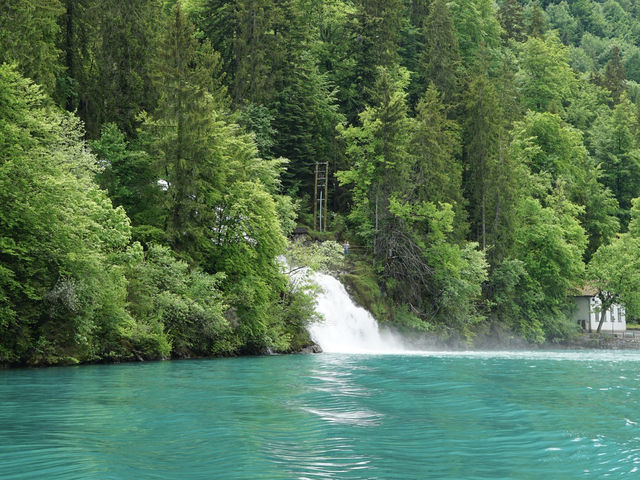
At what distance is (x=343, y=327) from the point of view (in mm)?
44250

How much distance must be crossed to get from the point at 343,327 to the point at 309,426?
2977 cm

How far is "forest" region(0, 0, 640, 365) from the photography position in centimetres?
2631

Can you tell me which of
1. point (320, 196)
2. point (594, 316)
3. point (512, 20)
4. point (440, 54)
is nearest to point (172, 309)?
point (320, 196)

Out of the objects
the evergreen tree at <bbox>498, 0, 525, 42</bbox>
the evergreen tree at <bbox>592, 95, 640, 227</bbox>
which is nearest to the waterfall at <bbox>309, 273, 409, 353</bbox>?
the evergreen tree at <bbox>592, 95, 640, 227</bbox>

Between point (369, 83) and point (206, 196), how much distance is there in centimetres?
3183

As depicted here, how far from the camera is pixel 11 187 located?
24.5 meters

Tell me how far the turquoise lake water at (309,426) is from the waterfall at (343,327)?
55.7ft

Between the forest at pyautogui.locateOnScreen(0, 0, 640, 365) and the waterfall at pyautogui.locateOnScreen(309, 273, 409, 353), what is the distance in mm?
2153

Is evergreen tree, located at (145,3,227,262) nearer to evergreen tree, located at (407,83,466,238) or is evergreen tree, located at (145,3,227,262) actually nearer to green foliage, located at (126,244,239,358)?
green foliage, located at (126,244,239,358)

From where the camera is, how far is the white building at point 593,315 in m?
71.3

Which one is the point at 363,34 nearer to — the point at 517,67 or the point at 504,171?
the point at 504,171

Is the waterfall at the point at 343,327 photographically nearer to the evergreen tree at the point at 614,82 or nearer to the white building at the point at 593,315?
the white building at the point at 593,315

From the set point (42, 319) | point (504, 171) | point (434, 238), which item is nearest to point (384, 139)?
point (434, 238)

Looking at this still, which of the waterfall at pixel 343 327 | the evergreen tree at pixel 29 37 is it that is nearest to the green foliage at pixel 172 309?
the waterfall at pixel 343 327
